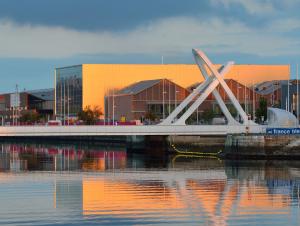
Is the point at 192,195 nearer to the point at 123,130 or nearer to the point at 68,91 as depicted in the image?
the point at 123,130

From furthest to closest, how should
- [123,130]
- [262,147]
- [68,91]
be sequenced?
[68,91] < [123,130] < [262,147]

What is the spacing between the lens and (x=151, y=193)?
5106 centimetres

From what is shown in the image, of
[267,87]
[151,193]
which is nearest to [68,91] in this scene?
[267,87]

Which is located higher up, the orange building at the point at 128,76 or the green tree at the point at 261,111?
the orange building at the point at 128,76

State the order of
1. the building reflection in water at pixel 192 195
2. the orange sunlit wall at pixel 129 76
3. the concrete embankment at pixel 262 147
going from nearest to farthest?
the building reflection in water at pixel 192 195
the concrete embankment at pixel 262 147
the orange sunlit wall at pixel 129 76

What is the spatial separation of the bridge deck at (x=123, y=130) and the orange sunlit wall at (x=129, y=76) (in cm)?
6988

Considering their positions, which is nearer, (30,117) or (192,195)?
(192,195)

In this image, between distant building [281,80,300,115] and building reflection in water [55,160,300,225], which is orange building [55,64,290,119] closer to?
distant building [281,80,300,115]

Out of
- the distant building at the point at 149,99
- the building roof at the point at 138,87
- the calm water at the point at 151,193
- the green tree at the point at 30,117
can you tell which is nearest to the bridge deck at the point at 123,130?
the calm water at the point at 151,193

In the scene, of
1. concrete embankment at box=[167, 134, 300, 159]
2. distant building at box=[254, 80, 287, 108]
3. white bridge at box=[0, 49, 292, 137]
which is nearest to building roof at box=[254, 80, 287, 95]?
distant building at box=[254, 80, 287, 108]

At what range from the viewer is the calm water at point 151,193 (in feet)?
131

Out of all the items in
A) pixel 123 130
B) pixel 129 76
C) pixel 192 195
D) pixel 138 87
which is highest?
pixel 129 76

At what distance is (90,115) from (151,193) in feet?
336

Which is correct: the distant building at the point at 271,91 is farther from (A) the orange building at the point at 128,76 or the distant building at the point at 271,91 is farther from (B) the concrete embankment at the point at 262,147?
(B) the concrete embankment at the point at 262,147
